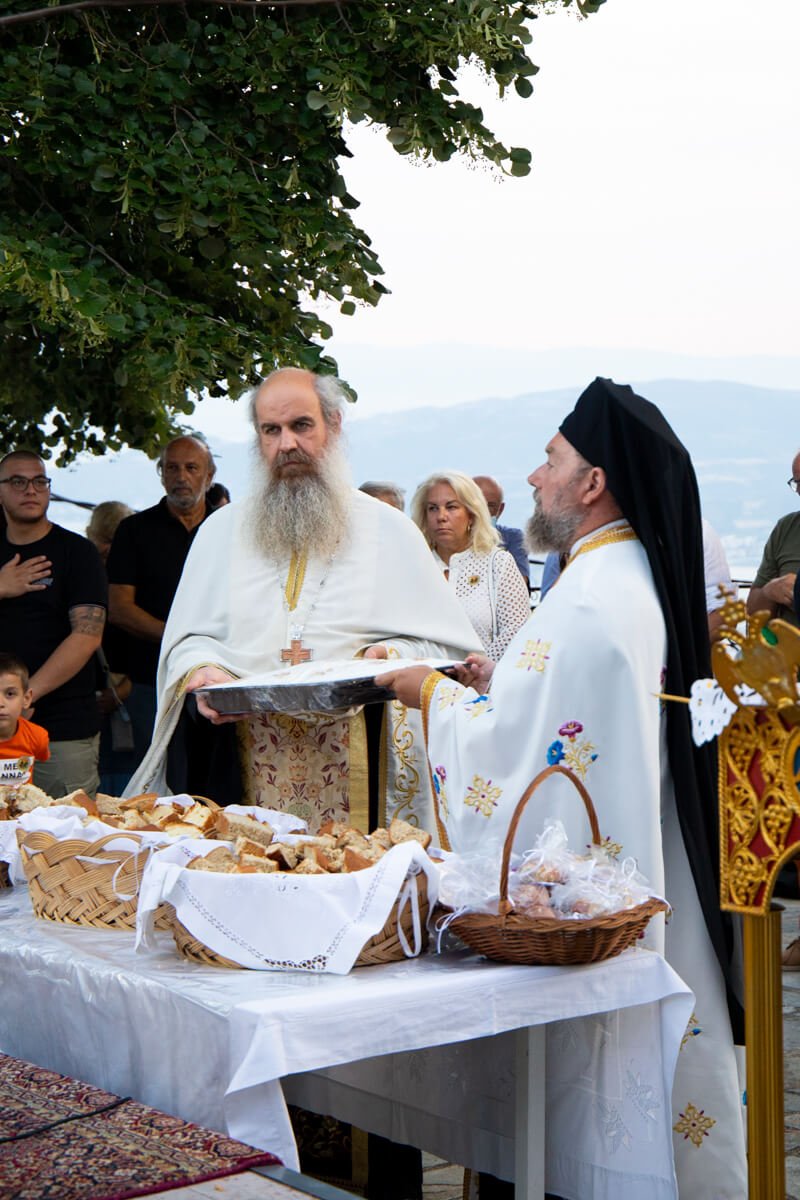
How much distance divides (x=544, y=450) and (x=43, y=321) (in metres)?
3.83

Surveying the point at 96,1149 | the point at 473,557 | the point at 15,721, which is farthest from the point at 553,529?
the point at 473,557

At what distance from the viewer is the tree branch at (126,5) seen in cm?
688

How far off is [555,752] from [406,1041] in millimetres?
958

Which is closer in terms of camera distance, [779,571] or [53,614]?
[53,614]

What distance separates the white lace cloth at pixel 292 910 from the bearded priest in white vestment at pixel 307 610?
6.25ft

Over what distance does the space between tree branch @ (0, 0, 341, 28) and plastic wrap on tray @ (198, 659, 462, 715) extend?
154 inches

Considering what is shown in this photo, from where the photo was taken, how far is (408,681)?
153 inches

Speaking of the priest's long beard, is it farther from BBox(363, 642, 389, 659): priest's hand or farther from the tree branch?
the tree branch

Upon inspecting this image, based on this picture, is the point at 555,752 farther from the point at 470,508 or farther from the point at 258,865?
the point at 470,508

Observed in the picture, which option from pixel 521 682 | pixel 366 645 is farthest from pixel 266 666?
pixel 521 682

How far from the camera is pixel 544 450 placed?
3.77 metres

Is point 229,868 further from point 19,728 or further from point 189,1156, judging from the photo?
point 19,728

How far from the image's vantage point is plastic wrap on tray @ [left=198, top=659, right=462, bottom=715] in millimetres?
3986

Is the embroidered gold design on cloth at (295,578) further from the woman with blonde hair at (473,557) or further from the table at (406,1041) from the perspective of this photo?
the woman with blonde hair at (473,557)
